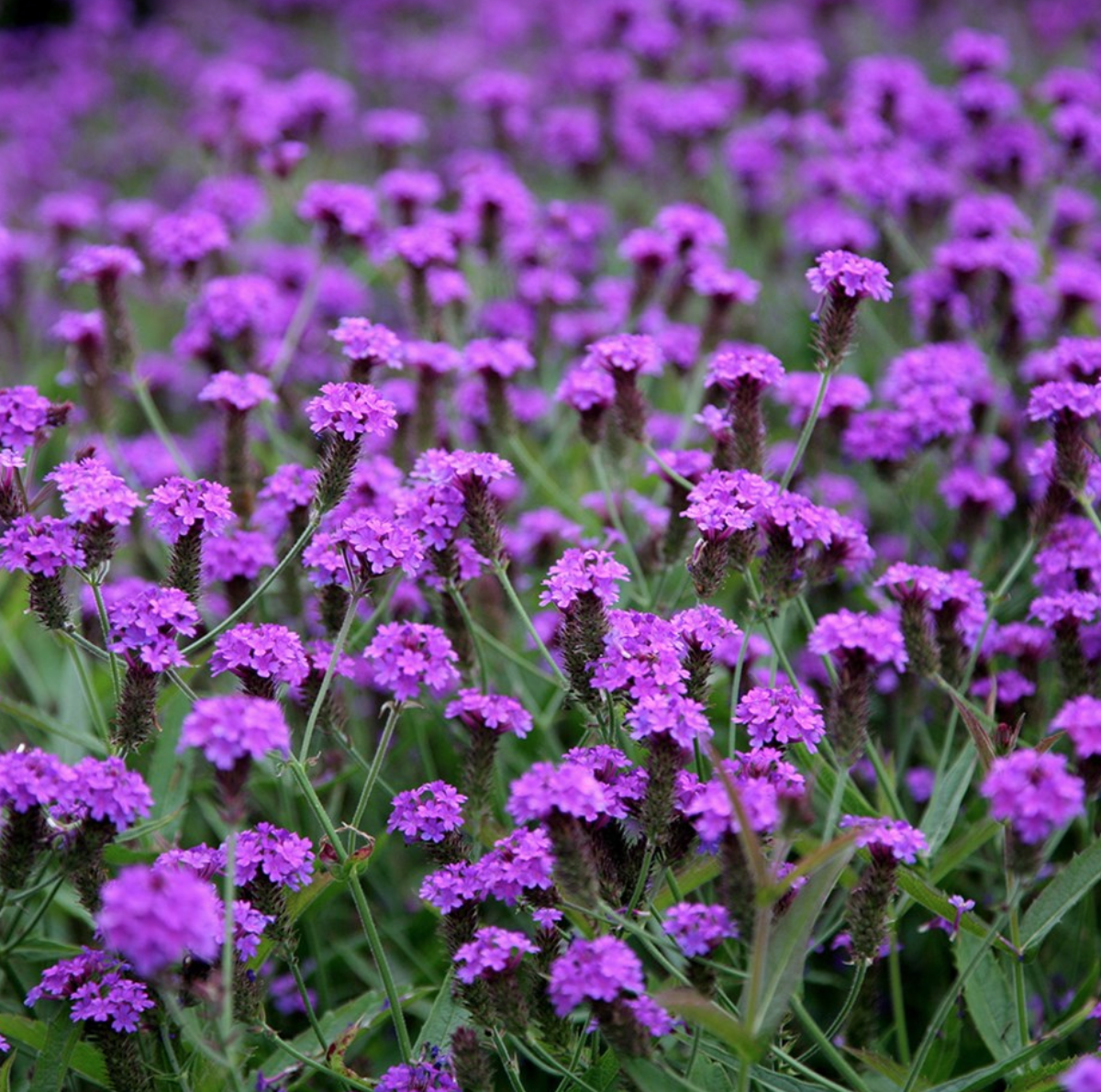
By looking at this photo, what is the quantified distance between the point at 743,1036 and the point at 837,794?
1.38 ft

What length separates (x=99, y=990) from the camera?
204cm

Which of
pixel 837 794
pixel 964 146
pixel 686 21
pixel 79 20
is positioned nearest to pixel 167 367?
pixel 686 21

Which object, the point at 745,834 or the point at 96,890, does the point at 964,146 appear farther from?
the point at 96,890

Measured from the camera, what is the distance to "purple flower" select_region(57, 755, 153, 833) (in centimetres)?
194

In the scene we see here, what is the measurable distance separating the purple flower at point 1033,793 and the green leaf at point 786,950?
225 millimetres

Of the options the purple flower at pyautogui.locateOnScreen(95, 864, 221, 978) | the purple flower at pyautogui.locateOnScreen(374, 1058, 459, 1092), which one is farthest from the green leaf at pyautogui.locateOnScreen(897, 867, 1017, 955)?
the purple flower at pyautogui.locateOnScreen(95, 864, 221, 978)

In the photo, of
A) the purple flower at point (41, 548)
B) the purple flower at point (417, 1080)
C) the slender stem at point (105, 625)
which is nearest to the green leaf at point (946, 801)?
the purple flower at point (417, 1080)

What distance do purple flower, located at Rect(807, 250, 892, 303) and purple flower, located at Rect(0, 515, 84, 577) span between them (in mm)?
1460

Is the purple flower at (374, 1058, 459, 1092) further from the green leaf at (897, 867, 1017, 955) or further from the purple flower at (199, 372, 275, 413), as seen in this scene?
the purple flower at (199, 372, 275, 413)

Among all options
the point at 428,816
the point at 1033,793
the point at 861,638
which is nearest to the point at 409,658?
the point at 428,816

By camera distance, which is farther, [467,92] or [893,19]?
[893,19]

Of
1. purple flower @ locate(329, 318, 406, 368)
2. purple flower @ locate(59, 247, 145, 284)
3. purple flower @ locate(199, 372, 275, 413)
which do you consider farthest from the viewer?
purple flower @ locate(59, 247, 145, 284)

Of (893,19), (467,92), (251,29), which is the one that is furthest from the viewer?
(251,29)

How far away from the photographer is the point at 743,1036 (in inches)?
69.3
